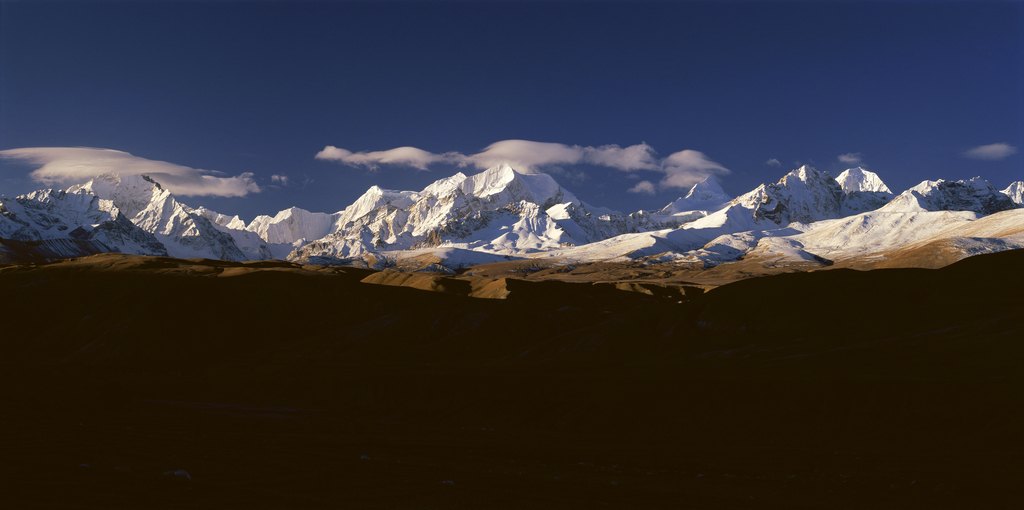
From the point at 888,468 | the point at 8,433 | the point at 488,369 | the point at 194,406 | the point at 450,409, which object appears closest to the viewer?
the point at 888,468

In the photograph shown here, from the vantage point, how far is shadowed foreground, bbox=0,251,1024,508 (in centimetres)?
4284

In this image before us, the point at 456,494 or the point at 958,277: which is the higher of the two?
the point at 958,277

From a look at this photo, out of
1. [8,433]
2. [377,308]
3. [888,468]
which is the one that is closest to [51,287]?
[377,308]

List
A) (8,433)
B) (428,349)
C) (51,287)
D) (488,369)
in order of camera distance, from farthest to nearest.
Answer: (51,287)
(428,349)
(488,369)
(8,433)

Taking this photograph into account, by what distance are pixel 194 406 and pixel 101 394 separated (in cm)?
1284

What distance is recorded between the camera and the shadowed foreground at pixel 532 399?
141ft

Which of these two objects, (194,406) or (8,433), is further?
(194,406)

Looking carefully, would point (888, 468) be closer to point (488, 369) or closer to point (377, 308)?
point (488, 369)

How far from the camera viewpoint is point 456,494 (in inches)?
1613

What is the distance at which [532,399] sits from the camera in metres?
88.2

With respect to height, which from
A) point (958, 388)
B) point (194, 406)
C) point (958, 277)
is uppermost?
point (958, 277)

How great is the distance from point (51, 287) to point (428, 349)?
111682 mm

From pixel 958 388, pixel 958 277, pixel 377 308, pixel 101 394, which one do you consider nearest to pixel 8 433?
pixel 101 394

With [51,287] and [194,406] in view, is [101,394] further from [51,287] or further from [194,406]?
[51,287]
